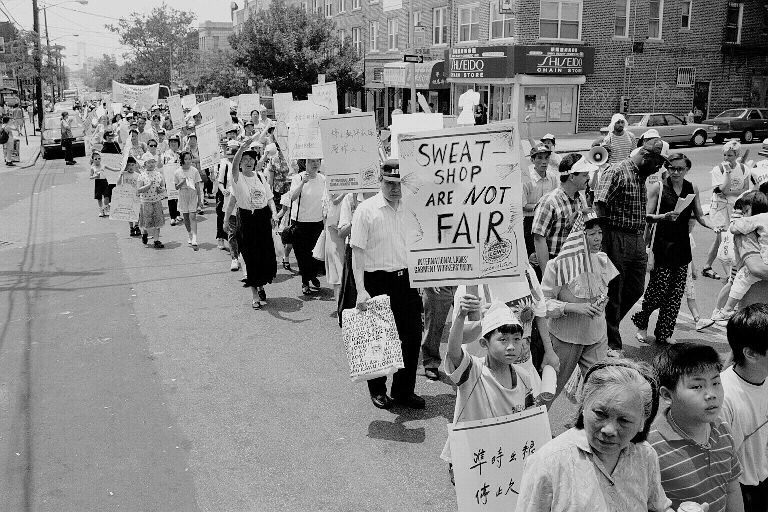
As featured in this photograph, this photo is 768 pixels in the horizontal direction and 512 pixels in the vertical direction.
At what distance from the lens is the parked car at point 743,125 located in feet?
103

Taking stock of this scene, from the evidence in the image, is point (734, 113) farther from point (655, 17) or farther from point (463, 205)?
point (463, 205)

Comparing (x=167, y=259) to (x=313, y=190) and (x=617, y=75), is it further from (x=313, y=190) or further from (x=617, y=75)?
(x=617, y=75)

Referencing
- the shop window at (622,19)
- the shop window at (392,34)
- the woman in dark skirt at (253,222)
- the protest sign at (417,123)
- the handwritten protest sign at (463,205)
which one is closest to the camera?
the handwritten protest sign at (463,205)

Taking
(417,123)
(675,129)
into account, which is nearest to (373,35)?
(675,129)

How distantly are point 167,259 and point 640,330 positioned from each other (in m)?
7.55

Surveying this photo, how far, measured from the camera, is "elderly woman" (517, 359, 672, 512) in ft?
8.54

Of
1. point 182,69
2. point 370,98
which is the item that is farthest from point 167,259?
point 182,69

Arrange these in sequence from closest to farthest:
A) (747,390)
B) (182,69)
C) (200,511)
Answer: (747,390), (200,511), (182,69)

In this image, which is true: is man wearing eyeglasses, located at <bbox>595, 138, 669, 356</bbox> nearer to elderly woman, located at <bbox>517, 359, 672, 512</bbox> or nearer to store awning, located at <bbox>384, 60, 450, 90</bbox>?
elderly woman, located at <bbox>517, 359, 672, 512</bbox>

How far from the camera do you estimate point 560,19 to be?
3291cm

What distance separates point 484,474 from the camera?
3.67 m

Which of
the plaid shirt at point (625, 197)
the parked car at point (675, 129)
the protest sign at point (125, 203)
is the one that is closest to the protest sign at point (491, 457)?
the plaid shirt at point (625, 197)

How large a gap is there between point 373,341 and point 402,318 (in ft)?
1.54

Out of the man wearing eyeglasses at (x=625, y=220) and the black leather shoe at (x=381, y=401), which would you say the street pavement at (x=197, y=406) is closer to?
the black leather shoe at (x=381, y=401)
